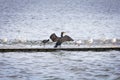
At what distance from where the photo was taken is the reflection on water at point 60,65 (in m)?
42.5

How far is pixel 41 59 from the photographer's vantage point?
50.2 meters

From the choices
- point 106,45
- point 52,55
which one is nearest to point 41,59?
point 52,55

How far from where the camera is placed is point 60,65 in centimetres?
4784

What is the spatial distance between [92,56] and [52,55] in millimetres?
3697

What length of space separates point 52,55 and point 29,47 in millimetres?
4248

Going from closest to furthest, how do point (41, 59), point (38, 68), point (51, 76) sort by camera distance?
point (51, 76) → point (38, 68) → point (41, 59)

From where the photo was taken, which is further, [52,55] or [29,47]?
[29,47]

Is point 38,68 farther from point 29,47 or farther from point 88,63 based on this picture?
point 29,47

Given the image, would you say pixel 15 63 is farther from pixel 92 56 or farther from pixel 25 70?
pixel 92 56

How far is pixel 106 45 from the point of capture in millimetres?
55812

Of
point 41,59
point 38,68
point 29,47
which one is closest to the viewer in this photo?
point 38,68

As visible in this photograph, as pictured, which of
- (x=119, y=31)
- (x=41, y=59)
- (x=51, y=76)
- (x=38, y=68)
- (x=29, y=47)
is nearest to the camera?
(x=51, y=76)

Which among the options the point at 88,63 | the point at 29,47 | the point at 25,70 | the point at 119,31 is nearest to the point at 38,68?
the point at 25,70

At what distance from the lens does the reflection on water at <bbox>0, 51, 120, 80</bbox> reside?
42469 mm
